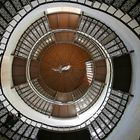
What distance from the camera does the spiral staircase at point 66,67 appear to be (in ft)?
26.6

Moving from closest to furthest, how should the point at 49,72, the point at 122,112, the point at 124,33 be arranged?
the point at 124,33 < the point at 122,112 < the point at 49,72

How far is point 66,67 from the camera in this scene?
14.9 metres

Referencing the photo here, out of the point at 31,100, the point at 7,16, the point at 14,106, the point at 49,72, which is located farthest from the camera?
the point at 49,72

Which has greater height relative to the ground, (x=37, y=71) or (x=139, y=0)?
(x=139, y=0)

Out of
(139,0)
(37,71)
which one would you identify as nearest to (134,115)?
(139,0)

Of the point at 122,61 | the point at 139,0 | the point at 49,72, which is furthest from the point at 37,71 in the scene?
the point at 139,0

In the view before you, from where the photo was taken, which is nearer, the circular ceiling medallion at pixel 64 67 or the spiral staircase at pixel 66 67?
the spiral staircase at pixel 66 67

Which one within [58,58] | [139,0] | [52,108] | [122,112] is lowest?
[52,108]

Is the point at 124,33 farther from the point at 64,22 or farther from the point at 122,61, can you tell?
the point at 64,22

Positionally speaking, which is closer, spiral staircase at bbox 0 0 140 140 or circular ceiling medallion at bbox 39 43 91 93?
spiral staircase at bbox 0 0 140 140

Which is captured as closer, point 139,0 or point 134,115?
point 139,0

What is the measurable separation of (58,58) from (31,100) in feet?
11.5

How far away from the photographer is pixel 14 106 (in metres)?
10.3

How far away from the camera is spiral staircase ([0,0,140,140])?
26.6 ft
